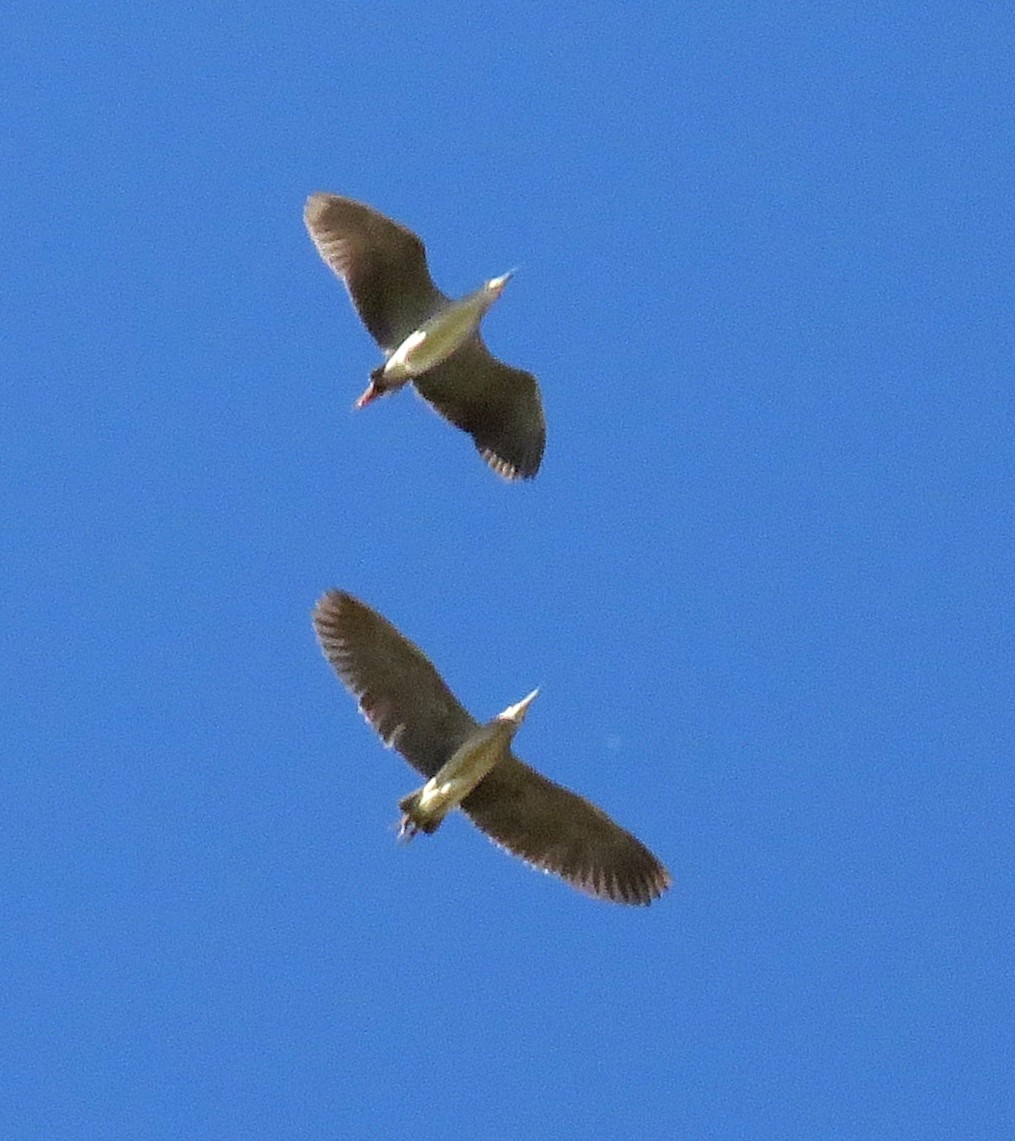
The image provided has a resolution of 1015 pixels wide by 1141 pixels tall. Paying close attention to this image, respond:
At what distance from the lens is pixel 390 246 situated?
17.8 m

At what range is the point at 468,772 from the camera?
16219 mm

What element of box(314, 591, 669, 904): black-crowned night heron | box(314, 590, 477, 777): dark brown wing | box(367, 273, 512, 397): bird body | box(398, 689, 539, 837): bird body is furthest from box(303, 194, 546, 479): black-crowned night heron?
box(398, 689, 539, 837): bird body

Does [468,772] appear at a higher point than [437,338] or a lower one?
lower

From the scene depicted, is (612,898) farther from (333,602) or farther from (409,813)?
(333,602)

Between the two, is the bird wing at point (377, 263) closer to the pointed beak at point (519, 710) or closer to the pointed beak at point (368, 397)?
the pointed beak at point (368, 397)

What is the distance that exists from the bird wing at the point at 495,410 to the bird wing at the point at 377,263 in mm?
701

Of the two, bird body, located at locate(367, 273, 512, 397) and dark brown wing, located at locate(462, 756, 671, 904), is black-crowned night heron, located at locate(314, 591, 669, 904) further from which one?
bird body, located at locate(367, 273, 512, 397)

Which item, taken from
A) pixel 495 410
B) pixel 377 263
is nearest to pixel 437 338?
pixel 377 263

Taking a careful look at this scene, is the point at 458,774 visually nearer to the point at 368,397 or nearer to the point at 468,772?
the point at 468,772

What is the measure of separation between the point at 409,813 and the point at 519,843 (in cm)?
119

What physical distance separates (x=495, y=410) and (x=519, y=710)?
3.49m

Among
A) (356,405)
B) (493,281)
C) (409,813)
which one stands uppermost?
(493,281)

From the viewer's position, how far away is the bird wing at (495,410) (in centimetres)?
1875

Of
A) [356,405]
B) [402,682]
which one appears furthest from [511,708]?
[356,405]
